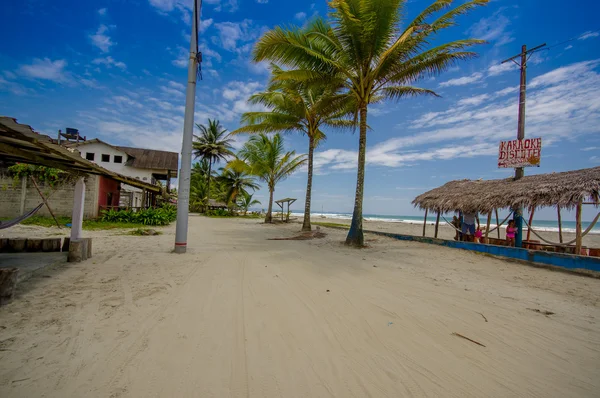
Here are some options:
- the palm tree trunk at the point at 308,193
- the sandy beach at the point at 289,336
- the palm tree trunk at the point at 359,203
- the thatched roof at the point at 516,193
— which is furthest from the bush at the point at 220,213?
the sandy beach at the point at 289,336

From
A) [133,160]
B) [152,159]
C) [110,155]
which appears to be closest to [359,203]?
[152,159]

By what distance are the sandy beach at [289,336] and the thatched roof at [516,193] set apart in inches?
122

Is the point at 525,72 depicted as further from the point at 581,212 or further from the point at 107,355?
the point at 107,355

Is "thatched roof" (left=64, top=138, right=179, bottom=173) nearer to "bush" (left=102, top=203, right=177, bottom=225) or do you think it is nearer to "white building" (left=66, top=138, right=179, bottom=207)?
"white building" (left=66, top=138, right=179, bottom=207)

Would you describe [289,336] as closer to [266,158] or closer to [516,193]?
[516,193]

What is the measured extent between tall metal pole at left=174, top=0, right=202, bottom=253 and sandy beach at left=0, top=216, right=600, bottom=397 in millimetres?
1828

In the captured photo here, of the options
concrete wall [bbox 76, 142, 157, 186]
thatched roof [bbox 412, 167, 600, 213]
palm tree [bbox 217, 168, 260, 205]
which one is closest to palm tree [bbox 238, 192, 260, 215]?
palm tree [bbox 217, 168, 260, 205]

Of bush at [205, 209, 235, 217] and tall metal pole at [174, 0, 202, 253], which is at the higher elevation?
tall metal pole at [174, 0, 202, 253]

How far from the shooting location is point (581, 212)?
6.97 metres

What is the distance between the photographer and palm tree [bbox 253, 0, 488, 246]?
25.4 feet

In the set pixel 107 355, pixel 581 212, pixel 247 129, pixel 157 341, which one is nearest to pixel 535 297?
pixel 581 212

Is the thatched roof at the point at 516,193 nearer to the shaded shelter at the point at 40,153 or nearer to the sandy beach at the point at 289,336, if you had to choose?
the sandy beach at the point at 289,336

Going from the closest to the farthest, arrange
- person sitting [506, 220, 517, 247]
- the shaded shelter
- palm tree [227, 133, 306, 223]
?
the shaded shelter, person sitting [506, 220, 517, 247], palm tree [227, 133, 306, 223]

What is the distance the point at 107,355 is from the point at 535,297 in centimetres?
580
